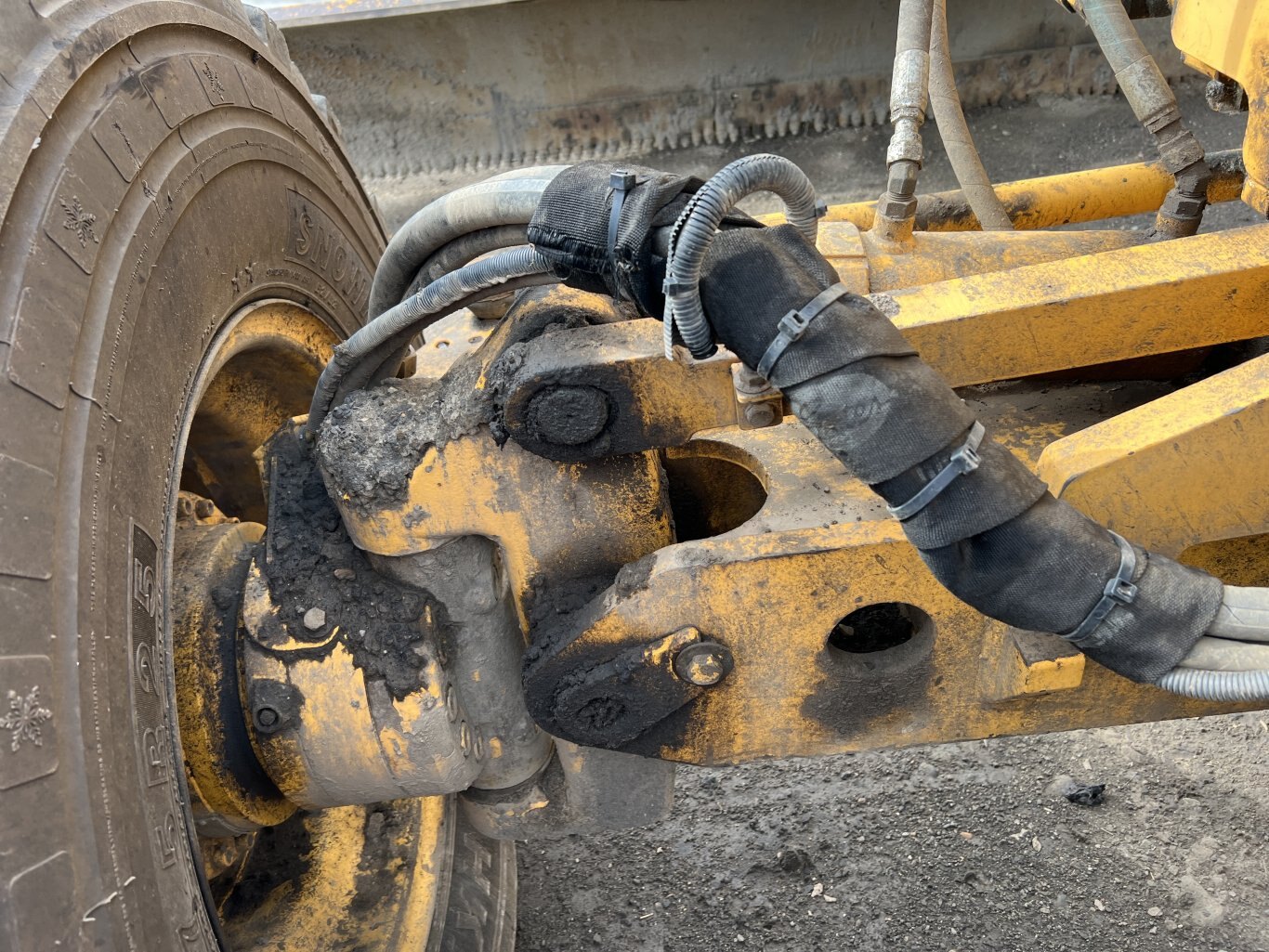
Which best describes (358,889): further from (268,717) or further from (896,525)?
(896,525)

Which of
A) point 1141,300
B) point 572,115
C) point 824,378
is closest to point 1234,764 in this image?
point 1141,300

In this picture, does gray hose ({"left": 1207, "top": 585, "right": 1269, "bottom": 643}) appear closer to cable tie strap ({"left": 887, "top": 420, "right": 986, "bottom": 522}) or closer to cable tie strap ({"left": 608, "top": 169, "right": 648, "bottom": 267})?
cable tie strap ({"left": 887, "top": 420, "right": 986, "bottom": 522})

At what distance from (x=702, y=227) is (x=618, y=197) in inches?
6.1

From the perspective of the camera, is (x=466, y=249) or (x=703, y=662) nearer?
(x=703, y=662)

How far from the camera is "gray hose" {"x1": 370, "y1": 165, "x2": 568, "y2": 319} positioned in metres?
1.33

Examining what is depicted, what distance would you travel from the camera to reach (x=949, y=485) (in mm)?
1009

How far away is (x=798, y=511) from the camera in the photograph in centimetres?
131

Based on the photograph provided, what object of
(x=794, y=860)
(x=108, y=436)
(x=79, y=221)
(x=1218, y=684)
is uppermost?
(x=79, y=221)

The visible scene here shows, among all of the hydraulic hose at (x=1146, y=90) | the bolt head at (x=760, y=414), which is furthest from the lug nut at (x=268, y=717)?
the hydraulic hose at (x=1146, y=90)

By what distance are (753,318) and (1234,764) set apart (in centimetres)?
200

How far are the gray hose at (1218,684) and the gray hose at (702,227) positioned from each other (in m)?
0.58

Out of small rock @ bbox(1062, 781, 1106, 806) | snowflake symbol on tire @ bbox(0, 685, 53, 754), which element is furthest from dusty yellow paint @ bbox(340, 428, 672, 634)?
small rock @ bbox(1062, 781, 1106, 806)

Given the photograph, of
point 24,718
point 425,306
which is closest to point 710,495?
point 425,306

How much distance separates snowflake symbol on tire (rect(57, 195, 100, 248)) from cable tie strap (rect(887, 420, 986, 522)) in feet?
A: 2.82
